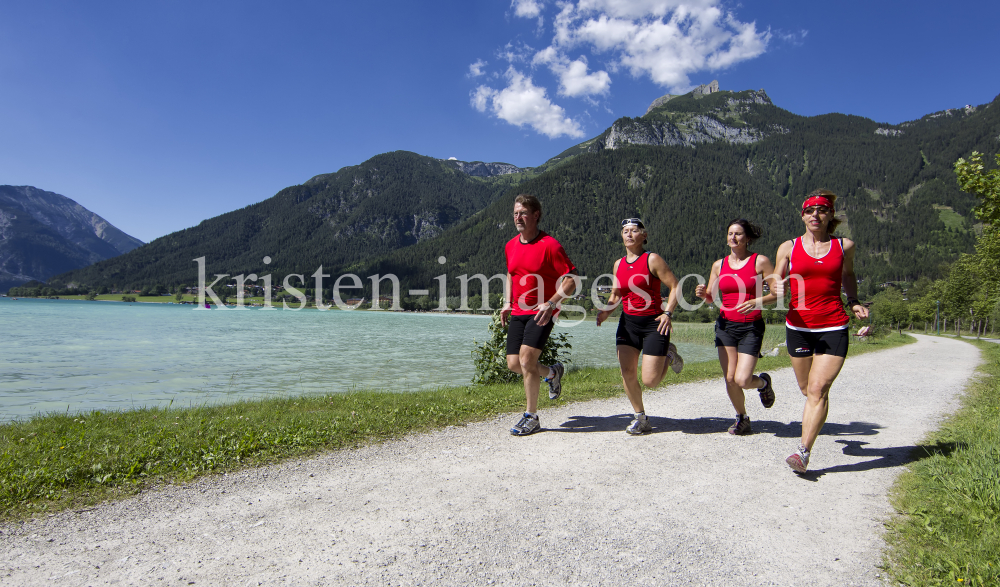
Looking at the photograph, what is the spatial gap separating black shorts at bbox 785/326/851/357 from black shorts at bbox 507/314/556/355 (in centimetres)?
229

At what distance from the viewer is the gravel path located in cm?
253

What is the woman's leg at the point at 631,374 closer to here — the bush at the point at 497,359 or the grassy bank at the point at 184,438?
the grassy bank at the point at 184,438

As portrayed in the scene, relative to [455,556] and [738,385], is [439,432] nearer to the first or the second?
[455,556]

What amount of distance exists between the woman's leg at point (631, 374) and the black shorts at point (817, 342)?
1.53 m

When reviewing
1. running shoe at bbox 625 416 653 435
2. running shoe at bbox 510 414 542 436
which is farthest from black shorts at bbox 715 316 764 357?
running shoe at bbox 510 414 542 436

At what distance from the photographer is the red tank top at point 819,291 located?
4.30 metres

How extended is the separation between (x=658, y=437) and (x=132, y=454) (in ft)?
16.5

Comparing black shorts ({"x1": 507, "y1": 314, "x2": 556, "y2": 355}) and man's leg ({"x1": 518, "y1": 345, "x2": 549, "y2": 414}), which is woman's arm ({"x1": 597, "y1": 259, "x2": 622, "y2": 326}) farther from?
man's leg ({"x1": 518, "y1": 345, "x2": 549, "y2": 414})

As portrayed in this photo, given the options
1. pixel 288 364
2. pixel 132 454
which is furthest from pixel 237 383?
pixel 132 454

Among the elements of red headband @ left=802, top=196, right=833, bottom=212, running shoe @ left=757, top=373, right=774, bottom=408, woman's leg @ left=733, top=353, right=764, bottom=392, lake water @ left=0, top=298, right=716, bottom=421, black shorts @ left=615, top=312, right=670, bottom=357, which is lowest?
lake water @ left=0, top=298, right=716, bottom=421

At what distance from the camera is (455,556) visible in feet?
8.76

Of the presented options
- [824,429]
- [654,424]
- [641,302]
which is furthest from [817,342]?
[824,429]

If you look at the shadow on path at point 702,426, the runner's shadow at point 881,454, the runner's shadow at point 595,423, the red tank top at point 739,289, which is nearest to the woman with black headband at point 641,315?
the runner's shadow at point 595,423

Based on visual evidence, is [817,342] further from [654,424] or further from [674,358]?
[654,424]
